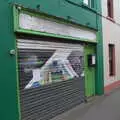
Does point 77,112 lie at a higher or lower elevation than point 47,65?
lower

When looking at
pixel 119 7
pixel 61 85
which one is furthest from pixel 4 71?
pixel 119 7

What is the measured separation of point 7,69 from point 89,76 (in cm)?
653

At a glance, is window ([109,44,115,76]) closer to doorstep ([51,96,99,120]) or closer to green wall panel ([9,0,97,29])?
green wall panel ([9,0,97,29])

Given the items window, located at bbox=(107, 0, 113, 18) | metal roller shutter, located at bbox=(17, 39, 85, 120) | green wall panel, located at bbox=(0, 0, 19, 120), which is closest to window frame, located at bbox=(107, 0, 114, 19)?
window, located at bbox=(107, 0, 113, 18)

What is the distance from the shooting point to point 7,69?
7.96 meters

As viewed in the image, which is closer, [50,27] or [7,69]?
[7,69]

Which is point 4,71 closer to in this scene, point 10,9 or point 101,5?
point 10,9

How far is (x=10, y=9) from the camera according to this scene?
8070mm

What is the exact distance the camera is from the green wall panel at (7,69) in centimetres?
781

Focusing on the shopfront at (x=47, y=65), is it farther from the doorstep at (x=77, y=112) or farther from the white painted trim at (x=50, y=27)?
the doorstep at (x=77, y=112)

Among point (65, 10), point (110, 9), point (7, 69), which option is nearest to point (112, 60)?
point (110, 9)

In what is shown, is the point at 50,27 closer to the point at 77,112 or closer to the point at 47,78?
the point at 47,78

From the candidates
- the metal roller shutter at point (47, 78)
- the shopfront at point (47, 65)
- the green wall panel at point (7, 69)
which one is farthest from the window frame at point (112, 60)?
the green wall panel at point (7, 69)

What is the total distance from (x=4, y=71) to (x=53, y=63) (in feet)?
9.00
